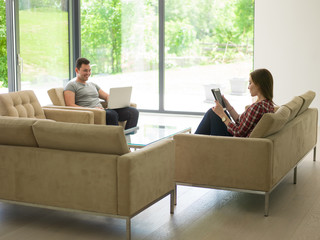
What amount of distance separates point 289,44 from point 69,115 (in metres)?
4.05

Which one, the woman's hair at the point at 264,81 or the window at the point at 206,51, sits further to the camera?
the window at the point at 206,51

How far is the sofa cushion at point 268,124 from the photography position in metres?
4.17

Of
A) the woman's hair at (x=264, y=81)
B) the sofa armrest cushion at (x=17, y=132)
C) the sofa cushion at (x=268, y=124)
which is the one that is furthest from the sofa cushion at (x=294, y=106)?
the sofa armrest cushion at (x=17, y=132)

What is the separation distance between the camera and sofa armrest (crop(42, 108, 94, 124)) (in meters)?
6.16

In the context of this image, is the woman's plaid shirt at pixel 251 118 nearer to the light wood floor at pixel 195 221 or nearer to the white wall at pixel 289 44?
the light wood floor at pixel 195 221

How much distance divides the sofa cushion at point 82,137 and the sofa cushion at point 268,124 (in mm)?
1145

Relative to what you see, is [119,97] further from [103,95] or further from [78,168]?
[78,168]

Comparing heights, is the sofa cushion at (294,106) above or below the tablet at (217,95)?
below

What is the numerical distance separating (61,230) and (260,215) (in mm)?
1530

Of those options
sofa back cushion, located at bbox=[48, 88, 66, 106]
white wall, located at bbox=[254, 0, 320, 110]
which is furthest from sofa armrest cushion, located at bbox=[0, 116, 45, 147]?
white wall, located at bbox=[254, 0, 320, 110]

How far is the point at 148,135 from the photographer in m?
5.89

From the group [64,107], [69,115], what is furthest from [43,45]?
[69,115]

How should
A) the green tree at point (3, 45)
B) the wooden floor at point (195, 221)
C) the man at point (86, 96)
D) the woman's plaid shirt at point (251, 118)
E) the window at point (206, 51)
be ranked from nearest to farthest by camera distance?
1. the wooden floor at point (195, 221)
2. the woman's plaid shirt at point (251, 118)
3. the man at point (86, 96)
4. the green tree at point (3, 45)
5. the window at point (206, 51)

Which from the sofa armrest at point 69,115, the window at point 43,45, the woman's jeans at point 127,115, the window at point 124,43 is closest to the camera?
the sofa armrest at point 69,115
